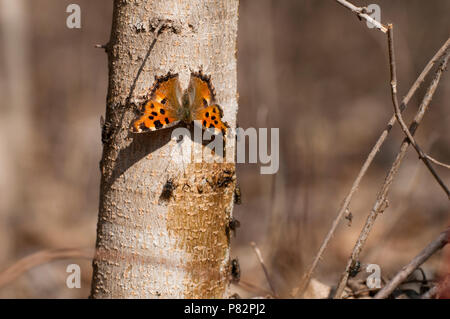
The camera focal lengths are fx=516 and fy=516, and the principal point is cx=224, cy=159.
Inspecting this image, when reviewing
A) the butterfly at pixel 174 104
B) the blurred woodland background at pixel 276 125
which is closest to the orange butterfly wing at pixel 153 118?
the butterfly at pixel 174 104

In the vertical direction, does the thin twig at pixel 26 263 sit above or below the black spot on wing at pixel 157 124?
below

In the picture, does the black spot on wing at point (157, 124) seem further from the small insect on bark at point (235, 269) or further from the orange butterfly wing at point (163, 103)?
the small insect on bark at point (235, 269)

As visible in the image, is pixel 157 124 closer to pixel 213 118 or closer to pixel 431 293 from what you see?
pixel 213 118

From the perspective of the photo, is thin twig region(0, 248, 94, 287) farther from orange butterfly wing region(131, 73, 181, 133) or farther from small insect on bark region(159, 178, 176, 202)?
orange butterfly wing region(131, 73, 181, 133)

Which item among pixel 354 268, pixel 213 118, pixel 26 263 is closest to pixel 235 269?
pixel 354 268

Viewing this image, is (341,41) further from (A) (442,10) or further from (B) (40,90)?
(B) (40,90)

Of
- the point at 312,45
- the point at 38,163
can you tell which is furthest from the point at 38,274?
the point at 312,45

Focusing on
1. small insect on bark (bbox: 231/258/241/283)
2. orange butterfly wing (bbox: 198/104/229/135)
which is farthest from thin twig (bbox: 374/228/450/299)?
orange butterfly wing (bbox: 198/104/229/135)
